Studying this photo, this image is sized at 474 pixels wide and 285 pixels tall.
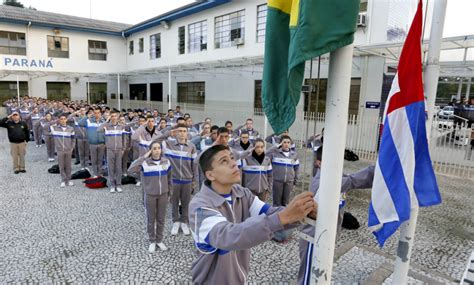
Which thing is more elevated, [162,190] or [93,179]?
[162,190]

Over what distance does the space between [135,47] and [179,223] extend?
22.1 m

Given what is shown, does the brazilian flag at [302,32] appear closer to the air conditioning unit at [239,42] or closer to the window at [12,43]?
the air conditioning unit at [239,42]

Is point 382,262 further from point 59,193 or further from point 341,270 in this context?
point 59,193

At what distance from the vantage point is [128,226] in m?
5.46

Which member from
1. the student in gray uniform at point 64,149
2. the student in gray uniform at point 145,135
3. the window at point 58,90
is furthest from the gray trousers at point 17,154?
the window at point 58,90

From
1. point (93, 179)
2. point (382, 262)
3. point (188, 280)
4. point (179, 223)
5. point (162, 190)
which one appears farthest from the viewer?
point (93, 179)

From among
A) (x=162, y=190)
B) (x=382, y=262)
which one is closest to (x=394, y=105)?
(x=382, y=262)

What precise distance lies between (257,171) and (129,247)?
2.54m

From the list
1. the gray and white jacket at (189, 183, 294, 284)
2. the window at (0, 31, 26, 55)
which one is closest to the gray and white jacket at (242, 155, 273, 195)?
the gray and white jacket at (189, 183, 294, 284)

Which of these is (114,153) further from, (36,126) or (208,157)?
(36,126)

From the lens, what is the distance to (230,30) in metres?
16.2

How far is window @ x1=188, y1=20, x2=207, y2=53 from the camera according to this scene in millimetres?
17781

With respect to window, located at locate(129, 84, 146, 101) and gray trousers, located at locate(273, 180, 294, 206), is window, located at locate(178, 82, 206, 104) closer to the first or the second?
window, located at locate(129, 84, 146, 101)

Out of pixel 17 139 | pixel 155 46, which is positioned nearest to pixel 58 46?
pixel 155 46
